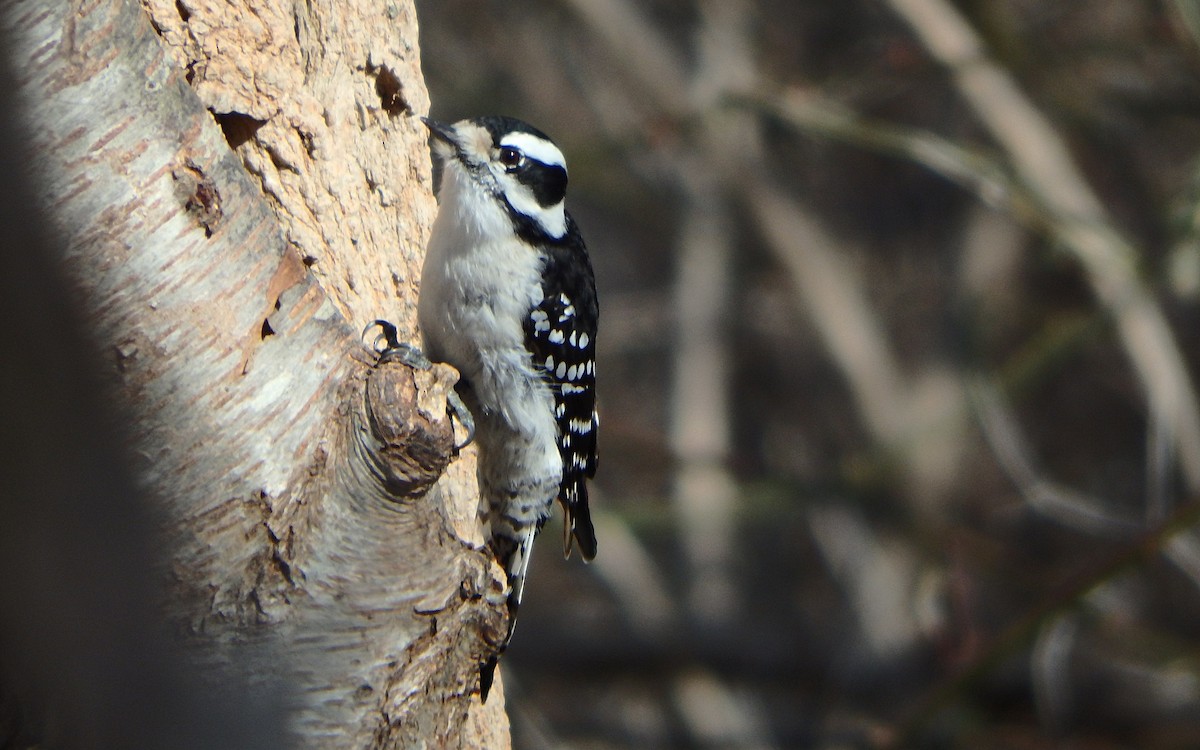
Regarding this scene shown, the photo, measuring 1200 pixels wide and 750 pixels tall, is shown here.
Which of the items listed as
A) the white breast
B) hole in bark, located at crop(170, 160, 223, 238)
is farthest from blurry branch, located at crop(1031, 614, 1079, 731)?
hole in bark, located at crop(170, 160, 223, 238)

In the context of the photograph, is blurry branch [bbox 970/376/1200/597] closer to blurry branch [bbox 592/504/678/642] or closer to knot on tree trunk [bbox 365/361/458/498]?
blurry branch [bbox 592/504/678/642]

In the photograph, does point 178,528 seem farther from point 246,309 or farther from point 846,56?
point 846,56

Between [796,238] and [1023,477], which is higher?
[796,238]

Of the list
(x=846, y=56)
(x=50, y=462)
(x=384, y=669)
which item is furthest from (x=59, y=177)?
(x=846, y=56)

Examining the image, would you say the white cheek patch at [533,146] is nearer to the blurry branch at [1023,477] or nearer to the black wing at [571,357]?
the black wing at [571,357]

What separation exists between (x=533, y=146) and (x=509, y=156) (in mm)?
78

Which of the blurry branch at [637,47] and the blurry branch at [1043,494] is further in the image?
the blurry branch at [637,47]

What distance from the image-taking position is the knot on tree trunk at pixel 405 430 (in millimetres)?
1958

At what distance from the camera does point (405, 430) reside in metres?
1.96

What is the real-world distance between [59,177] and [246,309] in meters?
0.37

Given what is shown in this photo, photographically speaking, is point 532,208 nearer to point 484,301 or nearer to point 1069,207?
point 484,301

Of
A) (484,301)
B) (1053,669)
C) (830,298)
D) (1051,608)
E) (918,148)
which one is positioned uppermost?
(830,298)

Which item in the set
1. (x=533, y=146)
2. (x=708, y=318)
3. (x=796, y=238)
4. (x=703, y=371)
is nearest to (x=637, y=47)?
(x=796, y=238)

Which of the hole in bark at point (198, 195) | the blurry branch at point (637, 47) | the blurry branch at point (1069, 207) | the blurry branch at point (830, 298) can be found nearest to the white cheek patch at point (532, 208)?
the hole in bark at point (198, 195)
